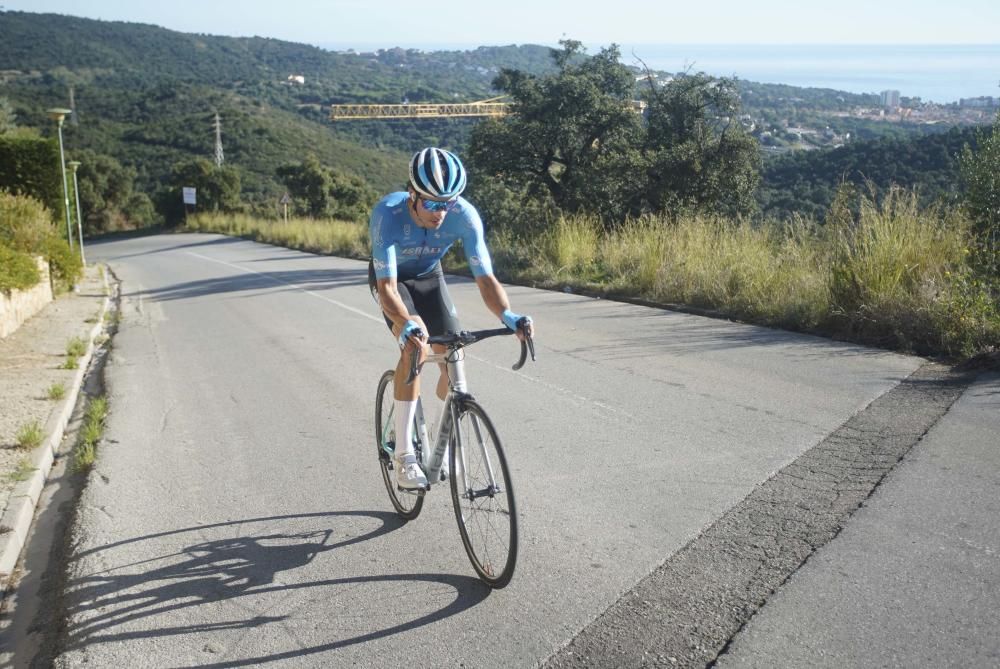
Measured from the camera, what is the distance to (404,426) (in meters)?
4.46

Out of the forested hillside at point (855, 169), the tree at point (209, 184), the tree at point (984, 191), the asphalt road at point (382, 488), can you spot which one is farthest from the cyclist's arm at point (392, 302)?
the tree at point (209, 184)

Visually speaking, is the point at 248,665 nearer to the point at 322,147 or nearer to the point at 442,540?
the point at 442,540

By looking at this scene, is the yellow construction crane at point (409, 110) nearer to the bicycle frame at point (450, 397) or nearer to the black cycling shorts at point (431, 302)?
the black cycling shorts at point (431, 302)

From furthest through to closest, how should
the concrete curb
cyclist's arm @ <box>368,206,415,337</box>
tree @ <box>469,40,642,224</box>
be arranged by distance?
1. tree @ <box>469,40,642,224</box>
2. the concrete curb
3. cyclist's arm @ <box>368,206,415,337</box>

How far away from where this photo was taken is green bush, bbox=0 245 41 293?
11500 millimetres

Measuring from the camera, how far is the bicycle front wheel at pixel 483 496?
3.81 metres

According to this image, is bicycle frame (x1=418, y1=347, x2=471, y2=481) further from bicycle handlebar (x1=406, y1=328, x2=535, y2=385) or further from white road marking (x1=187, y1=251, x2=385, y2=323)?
white road marking (x1=187, y1=251, x2=385, y2=323)

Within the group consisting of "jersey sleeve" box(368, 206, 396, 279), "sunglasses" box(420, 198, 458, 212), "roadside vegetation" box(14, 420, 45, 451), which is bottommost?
"roadside vegetation" box(14, 420, 45, 451)

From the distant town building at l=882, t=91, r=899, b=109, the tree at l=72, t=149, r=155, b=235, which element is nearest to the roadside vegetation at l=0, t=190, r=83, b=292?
the distant town building at l=882, t=91, r=899, b=109

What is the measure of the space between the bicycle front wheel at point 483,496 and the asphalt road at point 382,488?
0.15 m

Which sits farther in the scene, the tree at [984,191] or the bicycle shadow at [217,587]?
the tree at [984,191]

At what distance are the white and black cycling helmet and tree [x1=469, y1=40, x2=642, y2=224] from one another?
17.8 meters

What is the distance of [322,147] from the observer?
87500 mm

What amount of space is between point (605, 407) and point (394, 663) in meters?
3.95
